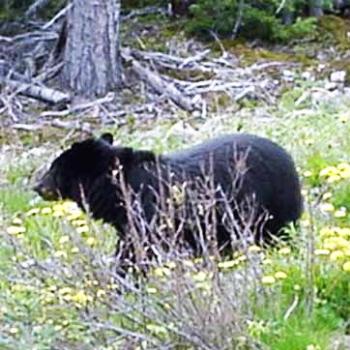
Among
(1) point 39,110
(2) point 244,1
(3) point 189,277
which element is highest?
(3) point 189,277

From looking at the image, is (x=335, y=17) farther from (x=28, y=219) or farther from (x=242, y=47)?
(x=28, y=219)

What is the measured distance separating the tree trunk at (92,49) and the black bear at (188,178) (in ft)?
23.9

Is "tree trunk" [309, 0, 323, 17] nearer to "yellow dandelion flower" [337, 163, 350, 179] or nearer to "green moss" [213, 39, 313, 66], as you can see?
"green moss" [213, 39, 313, 66]

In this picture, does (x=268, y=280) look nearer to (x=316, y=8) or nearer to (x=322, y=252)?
(x=322, y=252)

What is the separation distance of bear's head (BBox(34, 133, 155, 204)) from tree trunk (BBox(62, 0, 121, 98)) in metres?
7.35

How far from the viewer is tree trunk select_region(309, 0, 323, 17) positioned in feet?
50.6

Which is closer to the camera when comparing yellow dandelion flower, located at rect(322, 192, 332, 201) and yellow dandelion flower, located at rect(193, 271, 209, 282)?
yellow dandelion flower, located at rect(193, 271, 209, 282)

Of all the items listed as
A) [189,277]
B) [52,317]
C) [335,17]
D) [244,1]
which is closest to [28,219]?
[52,317]

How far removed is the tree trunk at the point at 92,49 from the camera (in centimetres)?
1341

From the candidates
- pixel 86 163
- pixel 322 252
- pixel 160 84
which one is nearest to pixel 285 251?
pixel 322 252

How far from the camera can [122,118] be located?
42.1ft

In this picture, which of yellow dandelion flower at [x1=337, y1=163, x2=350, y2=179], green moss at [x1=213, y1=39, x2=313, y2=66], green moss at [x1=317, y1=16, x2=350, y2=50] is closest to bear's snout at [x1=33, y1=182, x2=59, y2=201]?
yellow dandelion flower at [x1=337, y1=163, x2=350, y2=179]

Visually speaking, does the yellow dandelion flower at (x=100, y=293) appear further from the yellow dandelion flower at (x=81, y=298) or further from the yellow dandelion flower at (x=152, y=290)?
the yellow dandelion flower at (x=152, y=290)

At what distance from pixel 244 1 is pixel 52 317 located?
34.1ft
